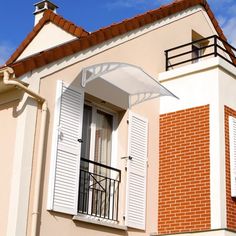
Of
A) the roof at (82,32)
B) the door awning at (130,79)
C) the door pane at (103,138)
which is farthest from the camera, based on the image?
the door pane at (103,138)

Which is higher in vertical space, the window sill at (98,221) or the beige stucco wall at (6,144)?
the beige stucco wall at (6,144)

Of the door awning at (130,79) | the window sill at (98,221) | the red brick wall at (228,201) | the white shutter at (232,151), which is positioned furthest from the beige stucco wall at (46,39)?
the window sill at (98,221)

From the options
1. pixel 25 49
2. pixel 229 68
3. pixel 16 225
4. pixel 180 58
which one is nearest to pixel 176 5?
pixel 180 58

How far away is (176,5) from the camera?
527 inches

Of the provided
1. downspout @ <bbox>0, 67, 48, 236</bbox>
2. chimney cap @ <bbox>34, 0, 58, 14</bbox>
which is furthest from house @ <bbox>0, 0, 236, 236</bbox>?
chimney cap @ <bbox>34, 0, 58, 14</bbox>

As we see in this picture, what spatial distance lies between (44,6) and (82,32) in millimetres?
3502

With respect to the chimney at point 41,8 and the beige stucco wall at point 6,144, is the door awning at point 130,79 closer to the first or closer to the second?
the beige stucco wall at point 6,144

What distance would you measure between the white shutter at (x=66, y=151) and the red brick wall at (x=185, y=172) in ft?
7.22

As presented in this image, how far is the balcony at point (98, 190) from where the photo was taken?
10109mm

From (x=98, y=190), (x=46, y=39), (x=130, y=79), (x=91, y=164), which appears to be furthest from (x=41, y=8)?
(x=98, y=190)

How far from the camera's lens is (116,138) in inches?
438

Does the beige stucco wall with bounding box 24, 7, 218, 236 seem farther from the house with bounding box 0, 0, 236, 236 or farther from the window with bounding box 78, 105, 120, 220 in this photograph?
the window with bounding box 78, 105, 120, 220

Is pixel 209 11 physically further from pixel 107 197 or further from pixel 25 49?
pixel 107 197

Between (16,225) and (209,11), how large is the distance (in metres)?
9.05
